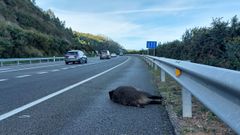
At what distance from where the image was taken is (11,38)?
5222 cm

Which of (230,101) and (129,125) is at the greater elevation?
(230,101)

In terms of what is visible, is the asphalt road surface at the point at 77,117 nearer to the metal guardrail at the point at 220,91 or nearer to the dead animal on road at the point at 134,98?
the dead animal on road at the point at 134,98

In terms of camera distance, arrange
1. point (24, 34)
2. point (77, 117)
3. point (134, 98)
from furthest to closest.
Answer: point (24, 34)
point (134, 98)
point (77, 117)

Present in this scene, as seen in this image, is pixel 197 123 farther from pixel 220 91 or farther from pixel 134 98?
pixel 220 91

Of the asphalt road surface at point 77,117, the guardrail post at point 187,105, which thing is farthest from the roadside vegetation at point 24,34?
the guardrail post at point 187,105

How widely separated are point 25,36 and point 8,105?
50.7 meters

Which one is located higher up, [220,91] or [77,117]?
[220,91]

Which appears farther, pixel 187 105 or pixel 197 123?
pixel 187 105

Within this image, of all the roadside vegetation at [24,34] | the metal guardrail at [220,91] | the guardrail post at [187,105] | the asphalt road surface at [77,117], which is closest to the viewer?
the metal guardrail at [220,91]

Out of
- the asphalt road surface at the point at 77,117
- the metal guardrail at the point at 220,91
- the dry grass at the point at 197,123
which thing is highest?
the metal guardrail at the point at 220,91

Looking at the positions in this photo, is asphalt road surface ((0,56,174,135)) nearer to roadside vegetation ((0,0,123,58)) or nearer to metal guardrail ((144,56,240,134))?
metal guardrail ((144,56,240,134))

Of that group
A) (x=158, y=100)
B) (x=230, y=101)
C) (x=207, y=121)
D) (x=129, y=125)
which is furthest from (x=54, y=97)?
(x=230, y=101)

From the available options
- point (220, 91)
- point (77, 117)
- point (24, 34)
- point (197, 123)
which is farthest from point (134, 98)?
point (24, 34)

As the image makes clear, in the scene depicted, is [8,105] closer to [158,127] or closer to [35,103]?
[35,103]
